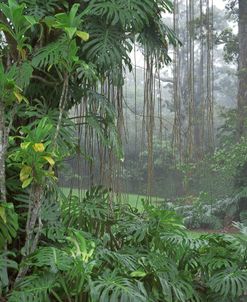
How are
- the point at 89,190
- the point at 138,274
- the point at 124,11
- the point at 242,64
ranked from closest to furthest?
1. the point at 138,274
2. the point at 124,11
3. the point at 89,190
4. the point at 242,64

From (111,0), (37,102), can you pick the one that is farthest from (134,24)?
(37,102)

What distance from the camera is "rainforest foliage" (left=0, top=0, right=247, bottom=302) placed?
5.91 ft

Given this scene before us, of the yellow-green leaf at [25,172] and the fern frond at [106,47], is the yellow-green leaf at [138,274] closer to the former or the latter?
the yellow-green leaf at [25,172]

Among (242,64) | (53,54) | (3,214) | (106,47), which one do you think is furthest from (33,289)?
(242,64)

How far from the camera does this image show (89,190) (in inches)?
94.1

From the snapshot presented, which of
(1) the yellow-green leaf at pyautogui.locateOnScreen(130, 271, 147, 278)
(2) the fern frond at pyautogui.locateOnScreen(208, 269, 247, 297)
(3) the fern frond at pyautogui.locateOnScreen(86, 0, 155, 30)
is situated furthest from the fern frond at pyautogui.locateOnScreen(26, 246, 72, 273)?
(3) the fern frond at pyautogui.locateOnScreen(86, 0, 155, 30)

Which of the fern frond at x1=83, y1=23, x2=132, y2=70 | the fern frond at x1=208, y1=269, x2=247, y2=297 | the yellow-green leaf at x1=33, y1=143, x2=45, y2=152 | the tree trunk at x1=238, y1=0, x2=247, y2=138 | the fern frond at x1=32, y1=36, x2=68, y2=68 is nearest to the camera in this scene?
the yellow-green leaf at x1=33, y1=143, x2=45, y2=152

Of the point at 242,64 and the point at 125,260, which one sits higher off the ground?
the point at 242,64

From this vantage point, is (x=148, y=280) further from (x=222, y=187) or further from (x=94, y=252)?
(x=222, y=187)

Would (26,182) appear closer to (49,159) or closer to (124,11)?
(49,159)

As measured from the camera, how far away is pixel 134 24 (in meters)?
2.13

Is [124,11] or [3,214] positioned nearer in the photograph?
[3,214]

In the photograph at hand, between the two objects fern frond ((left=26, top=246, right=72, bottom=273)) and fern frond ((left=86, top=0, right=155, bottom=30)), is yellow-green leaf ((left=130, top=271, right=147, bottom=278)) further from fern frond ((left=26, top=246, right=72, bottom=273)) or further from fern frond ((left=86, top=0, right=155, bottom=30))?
fern frond ((left=86, top=0, right=155, bottom=30))

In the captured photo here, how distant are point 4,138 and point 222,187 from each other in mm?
6192
